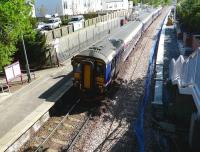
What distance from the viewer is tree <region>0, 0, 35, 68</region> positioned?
15405 millimetres

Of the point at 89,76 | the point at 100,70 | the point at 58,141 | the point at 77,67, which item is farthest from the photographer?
the point at 77,67

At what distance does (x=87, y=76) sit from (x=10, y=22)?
18.0 ft

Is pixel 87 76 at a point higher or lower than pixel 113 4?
lower

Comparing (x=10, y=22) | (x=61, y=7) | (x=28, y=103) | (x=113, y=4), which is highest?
(x=113, y=4)

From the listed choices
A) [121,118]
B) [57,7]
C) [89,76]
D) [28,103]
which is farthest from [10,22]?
[57,7]

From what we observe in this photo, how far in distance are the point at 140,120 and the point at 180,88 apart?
293 cm

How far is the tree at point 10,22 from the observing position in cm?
1541

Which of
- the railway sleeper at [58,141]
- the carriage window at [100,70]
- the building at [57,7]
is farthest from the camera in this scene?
the building at [57,7]

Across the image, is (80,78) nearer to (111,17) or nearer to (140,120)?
(140,120)

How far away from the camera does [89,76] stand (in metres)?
15.9

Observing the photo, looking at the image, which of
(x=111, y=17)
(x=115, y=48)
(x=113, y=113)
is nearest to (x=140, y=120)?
(x=113, y=113)

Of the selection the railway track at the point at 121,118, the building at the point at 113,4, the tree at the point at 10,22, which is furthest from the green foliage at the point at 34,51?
the building at the point at 113,4

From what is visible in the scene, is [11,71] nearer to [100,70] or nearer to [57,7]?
[100,70]

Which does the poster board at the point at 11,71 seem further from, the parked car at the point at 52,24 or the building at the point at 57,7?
the building at the point at 57,7
